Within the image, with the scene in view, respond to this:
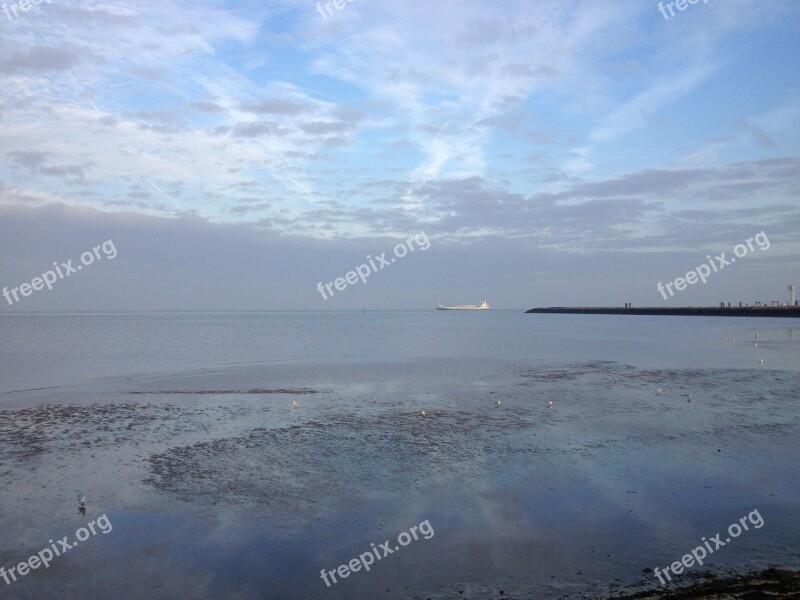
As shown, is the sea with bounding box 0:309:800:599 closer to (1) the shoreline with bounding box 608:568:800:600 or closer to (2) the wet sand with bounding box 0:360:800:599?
(2) the wet sand with bounding box 0:360:800:599

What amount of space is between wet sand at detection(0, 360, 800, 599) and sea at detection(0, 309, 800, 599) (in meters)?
0.06

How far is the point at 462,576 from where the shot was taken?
9.90 meters

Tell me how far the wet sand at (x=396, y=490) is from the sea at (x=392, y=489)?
58 mm

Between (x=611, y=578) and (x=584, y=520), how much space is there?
2595 mm

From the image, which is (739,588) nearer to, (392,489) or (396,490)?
(396,490)

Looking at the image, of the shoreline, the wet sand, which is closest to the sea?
the wet sand

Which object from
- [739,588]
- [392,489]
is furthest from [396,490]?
[739,588]

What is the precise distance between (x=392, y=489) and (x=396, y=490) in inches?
4.7

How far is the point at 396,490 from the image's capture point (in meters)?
14.2

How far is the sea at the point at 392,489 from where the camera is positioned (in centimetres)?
1007

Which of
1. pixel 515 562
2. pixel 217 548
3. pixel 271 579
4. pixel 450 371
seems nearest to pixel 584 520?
pixel 515 562

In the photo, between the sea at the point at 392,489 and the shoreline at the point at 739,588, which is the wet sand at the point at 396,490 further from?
the shoreline at the point at 739,588

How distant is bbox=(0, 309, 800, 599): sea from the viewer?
1007 centimetres

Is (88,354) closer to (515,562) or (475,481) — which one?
(475,481)
